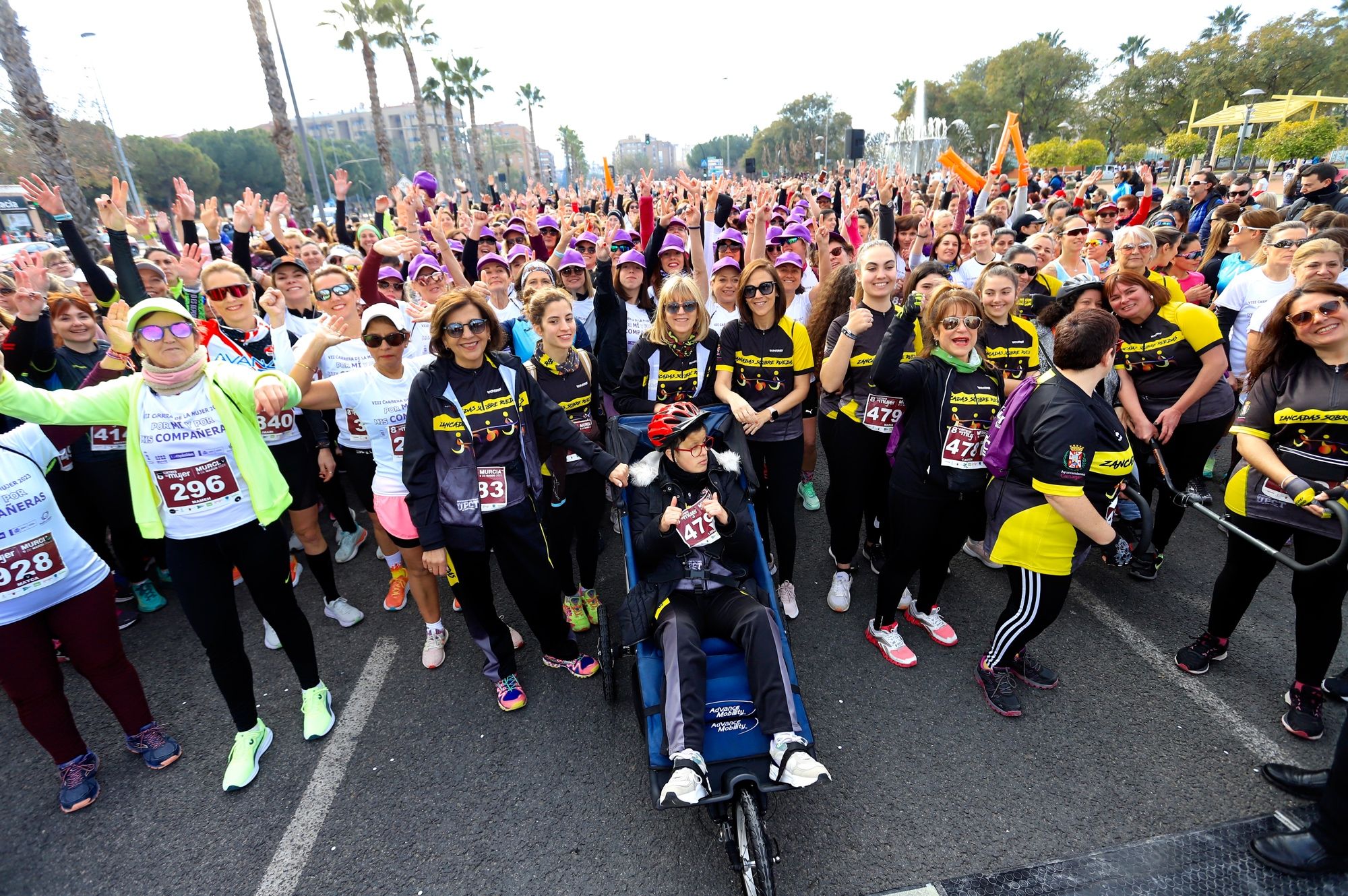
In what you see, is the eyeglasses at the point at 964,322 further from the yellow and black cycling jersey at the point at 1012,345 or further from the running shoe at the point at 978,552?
the running shoe at the point at 978,552

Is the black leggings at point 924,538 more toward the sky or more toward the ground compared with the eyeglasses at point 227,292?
more toward the ground

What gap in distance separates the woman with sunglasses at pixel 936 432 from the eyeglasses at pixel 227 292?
156 inches

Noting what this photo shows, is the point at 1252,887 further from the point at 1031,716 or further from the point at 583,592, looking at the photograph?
the point at 583,592

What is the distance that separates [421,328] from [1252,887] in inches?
201

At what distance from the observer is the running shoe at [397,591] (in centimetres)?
441

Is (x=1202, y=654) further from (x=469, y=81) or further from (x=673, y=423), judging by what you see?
(x=469, y=81)

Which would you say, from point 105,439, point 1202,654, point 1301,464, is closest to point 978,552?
point 1202,654

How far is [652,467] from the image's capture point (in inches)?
131

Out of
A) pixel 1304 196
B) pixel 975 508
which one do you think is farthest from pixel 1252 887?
pixel 1304 196

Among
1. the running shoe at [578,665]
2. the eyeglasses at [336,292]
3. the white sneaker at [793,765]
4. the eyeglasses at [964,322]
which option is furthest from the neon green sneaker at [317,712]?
the eyeglasses at [964,322]

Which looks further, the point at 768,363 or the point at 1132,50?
the point at 1132,50

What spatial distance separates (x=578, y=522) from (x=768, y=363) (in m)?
1.60

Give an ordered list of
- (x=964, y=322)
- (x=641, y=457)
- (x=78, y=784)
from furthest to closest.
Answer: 1. (x=641, y=457)
2. (x=964, y=322)
3. (x=78, y=784)

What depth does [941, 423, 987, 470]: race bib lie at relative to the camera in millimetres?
3246
